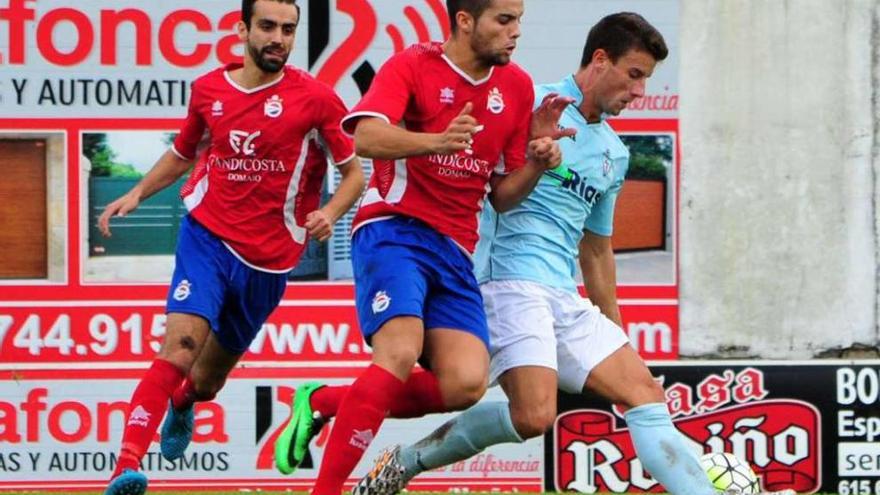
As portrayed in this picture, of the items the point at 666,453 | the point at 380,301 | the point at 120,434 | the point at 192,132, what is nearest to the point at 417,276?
the point at 380,301

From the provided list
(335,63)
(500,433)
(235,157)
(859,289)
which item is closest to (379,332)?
(500,433)

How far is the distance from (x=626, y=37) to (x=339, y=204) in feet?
4.39

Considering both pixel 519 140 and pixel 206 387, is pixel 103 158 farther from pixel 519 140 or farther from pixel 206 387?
pixel 519 140

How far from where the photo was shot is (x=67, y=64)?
10.1 m

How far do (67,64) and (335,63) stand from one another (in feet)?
4.65

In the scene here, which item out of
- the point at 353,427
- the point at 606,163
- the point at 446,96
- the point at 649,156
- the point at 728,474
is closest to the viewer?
the point at 353,427

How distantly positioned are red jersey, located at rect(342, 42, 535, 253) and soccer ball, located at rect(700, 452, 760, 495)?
162cm

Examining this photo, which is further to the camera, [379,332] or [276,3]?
[276,3]

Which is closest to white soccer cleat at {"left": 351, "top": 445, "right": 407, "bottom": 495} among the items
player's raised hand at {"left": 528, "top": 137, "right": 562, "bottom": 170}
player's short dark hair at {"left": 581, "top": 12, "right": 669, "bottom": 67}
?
player's raised hand at {"left": 528, "top": 137, "right": 562, "bottom": 170}

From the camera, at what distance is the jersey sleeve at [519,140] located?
723cm

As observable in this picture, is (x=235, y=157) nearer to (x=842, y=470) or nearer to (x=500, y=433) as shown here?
Result: (x=500, y=433)

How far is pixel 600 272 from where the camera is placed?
7.77 m

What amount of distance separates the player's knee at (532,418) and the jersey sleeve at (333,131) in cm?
140

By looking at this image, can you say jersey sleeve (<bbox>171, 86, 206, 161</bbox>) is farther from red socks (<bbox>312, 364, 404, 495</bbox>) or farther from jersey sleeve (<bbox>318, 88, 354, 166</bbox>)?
red socks (<bbox>312, 364, 404, 495</bbox>)
